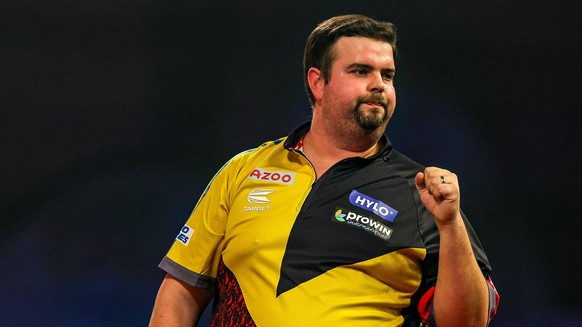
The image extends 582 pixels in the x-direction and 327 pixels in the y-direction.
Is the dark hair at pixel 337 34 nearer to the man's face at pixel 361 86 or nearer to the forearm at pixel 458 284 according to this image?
the man's face at pixel 361 86

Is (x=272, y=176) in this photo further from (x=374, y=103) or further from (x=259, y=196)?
(x=374, y=103)

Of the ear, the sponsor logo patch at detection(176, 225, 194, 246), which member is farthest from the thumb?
the sponsor logo patch at detection(176, 225, 194, 246)

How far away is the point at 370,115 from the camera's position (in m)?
2.13

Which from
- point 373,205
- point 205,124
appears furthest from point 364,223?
point 205,124

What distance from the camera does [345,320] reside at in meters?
1.94

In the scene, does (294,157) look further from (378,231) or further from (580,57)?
(580,57)

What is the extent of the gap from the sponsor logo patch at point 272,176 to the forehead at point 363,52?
0.33 meters

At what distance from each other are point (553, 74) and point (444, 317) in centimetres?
137

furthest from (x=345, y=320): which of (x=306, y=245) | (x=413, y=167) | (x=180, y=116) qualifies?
(x=180, y=116)

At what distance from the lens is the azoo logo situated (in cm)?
213

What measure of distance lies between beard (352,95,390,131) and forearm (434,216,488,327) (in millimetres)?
392

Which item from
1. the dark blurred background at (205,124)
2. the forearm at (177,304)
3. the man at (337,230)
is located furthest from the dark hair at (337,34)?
the dark blurred background at (205,124)

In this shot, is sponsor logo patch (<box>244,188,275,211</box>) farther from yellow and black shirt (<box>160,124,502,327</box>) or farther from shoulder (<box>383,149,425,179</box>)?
shoulder (<box>383,149,425,179</box>)

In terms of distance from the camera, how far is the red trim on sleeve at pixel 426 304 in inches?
78.7
